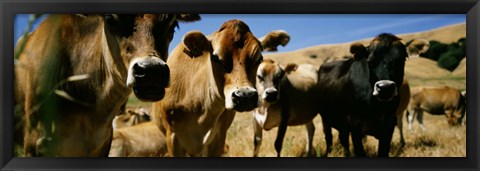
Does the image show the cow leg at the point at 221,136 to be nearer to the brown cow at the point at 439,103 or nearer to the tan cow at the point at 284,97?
the tan cow at the point at 284,97

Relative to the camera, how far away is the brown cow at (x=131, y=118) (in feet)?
14.1

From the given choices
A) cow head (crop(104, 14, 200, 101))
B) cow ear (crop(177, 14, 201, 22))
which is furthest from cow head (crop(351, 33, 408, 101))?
cow head (crop(104, 14, 200, 101))

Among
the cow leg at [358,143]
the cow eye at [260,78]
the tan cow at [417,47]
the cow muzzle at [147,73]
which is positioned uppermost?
the tan cow at [417,47]

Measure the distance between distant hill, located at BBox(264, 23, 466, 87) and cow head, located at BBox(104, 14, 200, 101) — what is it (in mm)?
939

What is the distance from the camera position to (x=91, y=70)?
2.96m

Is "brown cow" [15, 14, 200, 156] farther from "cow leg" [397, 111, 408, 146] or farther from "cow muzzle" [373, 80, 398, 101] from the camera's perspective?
"cow leg" [397, 111, 408, 146]

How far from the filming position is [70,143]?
9.28 ft

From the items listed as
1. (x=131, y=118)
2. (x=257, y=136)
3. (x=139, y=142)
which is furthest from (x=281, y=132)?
(x=131, y=118)

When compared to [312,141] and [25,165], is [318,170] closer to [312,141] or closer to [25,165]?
[312,141]

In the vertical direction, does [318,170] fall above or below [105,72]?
below

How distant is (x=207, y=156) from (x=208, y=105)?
1.08 feet

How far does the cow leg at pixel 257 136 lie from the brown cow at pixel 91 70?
0.97m
